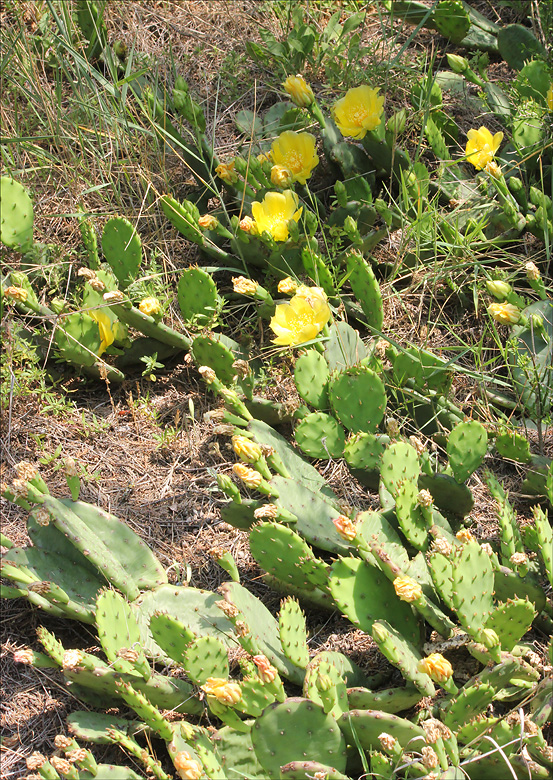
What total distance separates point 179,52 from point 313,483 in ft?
7.00

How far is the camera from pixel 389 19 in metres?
3.04

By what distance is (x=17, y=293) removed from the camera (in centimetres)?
210

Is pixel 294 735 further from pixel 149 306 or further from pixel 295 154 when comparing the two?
pixel 295 154

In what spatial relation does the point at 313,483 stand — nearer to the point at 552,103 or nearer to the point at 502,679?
the point at 502,679

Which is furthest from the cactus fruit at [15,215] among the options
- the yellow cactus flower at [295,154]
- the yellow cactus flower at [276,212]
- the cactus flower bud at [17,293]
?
the yellow cactus flower at [295,154]

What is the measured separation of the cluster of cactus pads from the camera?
1.46 meters

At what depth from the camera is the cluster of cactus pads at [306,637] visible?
1.46 meters

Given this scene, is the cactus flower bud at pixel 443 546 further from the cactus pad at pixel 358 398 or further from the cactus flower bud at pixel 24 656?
the cactus flower bud at pixel 24 656

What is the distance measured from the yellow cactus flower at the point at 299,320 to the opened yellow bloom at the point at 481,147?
34.6 inches

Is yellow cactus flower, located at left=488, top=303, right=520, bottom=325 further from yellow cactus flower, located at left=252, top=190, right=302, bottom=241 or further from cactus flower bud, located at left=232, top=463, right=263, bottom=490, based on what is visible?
cactus flower bud, located at left=232, top=463, right=263, bottom=490

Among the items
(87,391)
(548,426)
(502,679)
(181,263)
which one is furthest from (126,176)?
(502,679)

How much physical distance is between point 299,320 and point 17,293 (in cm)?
85

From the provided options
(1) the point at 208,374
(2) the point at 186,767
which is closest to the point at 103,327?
(1) the point at 208,374

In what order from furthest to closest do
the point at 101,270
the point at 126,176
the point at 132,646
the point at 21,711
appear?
1. the point at 126,176
2. the point at 101,270
3. the point at 21,711
4. the point at 132,646
